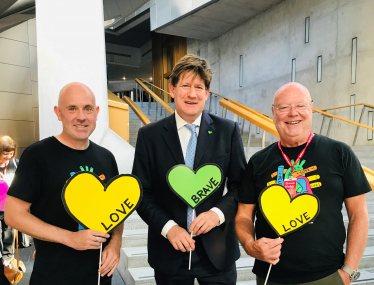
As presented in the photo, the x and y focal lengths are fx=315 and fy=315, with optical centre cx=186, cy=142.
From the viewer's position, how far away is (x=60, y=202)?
1.33 meters

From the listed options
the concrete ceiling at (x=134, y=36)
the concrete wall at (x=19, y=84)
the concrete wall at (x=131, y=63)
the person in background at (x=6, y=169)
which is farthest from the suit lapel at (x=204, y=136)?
the concrete wall at (x=131, y=63)

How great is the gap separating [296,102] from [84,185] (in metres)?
0.95

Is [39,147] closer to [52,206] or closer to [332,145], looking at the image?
[52,206]

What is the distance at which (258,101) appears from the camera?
28.2 feet

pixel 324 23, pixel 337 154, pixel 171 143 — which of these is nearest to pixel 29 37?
pixel 324 23

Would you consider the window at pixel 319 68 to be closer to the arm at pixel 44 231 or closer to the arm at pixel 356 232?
the arm at pixel 356 232

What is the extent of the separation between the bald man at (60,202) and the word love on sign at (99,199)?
0.06 metres

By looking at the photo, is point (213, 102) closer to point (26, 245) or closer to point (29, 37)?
point (29, 37)

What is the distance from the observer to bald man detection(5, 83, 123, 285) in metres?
1.25

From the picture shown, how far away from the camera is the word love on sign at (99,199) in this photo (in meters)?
1.18

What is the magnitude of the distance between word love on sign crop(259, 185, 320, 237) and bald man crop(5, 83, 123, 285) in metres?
0.65

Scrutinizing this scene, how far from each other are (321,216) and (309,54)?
6.63m

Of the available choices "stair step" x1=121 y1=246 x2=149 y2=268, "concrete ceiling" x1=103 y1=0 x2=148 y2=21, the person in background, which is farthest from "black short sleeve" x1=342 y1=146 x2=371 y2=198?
"concrete ceiling" x1=103 y1=0 x2=148 y2=21

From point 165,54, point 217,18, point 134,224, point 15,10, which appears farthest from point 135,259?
point 165,54
